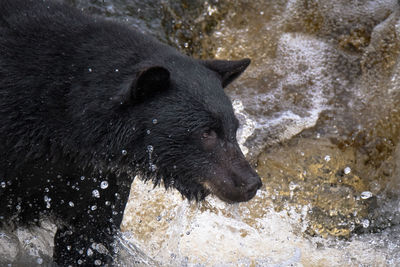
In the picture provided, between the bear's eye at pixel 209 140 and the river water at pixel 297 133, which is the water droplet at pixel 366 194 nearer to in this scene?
the river water at pixel 297 133

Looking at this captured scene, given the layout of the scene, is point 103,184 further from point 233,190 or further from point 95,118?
point 233,190

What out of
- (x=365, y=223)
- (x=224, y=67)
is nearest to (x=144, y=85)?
(x=224, y=67)

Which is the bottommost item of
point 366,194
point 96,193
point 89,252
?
point 366,194

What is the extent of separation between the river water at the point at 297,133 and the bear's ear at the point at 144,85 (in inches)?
98.2

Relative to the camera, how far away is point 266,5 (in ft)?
23.9

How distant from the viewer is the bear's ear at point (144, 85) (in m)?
3.45

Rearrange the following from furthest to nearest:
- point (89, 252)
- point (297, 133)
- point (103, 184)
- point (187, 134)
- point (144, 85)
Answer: point (297, 133), point (89, 252), point (103, 184), point (187, 134), point (144, 85)

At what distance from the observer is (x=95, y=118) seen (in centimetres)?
356

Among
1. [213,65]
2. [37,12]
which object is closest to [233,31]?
[213,65]

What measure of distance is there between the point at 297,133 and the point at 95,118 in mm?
3705

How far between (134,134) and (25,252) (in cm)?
177

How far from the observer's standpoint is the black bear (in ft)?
11.7

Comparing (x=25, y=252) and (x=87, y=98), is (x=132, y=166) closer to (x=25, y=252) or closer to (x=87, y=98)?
(x=87, y=98)

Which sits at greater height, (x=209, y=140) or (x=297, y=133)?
(x=209, y=140)
